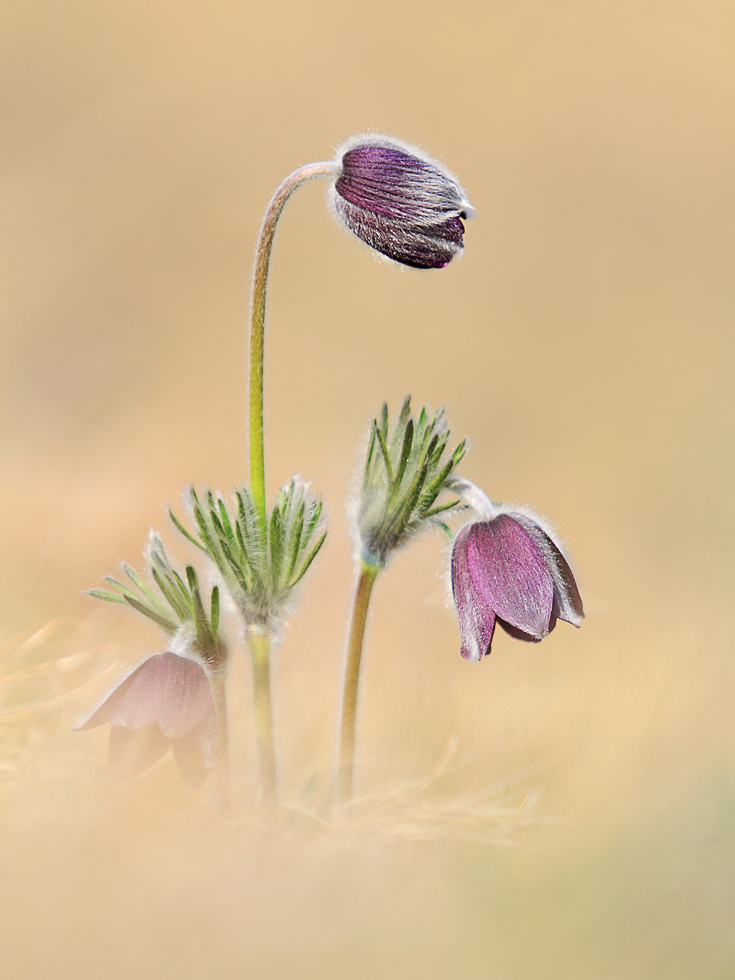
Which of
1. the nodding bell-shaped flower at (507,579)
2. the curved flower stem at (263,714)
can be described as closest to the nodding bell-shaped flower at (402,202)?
the nodding bell-shaped flower at (507,579)

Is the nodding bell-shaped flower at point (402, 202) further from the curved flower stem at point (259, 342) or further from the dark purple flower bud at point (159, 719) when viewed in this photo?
the dark purple flower bud at point (159, 719)

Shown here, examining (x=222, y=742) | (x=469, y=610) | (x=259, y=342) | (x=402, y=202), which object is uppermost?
(x=402, y=202)

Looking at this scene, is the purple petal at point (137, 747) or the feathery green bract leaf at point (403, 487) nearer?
the purple petal at point (137, 747)

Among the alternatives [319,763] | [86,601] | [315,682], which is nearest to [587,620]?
[315,682]

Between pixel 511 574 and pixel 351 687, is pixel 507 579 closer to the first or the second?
pixel 511 574

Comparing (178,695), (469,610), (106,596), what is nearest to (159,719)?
(178,695)

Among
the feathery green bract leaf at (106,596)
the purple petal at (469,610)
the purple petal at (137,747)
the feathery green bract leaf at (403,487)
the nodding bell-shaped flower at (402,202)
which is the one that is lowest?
the purple petal at (137,747)
